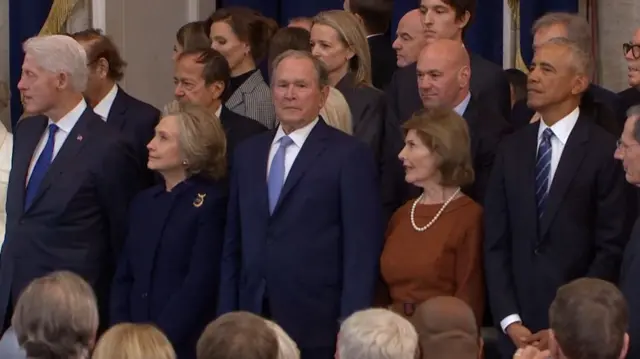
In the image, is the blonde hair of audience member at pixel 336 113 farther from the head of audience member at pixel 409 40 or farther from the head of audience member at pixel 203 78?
the head of audience member at pixel 409 40

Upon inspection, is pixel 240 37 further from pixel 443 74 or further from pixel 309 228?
pixel 309 228

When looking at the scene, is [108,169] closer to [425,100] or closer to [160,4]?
[425,100]

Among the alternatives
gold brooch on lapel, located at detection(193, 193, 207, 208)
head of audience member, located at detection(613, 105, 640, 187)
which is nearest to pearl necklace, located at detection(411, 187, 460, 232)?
head of audience member, located at detection(613, 105, 640, 187)

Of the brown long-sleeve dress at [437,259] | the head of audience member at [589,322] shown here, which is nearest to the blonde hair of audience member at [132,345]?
the head of audience member at [589,322]

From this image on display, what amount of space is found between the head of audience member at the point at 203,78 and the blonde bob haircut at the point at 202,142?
0.38m

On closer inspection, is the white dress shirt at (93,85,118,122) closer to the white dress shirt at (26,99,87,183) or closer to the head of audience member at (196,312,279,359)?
the white dress shirt at (26,99,87,183)

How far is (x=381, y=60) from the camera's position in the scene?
246 inches

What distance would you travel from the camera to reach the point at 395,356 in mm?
3525

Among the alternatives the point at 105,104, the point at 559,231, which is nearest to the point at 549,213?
the point at 559,231

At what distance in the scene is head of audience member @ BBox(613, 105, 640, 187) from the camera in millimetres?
4414

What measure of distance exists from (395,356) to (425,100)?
1.90m

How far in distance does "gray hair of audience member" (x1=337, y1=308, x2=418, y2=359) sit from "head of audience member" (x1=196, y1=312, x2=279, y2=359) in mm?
202

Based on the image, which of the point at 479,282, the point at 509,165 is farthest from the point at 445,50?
the point at 479,282

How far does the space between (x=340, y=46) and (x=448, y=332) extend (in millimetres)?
1914
